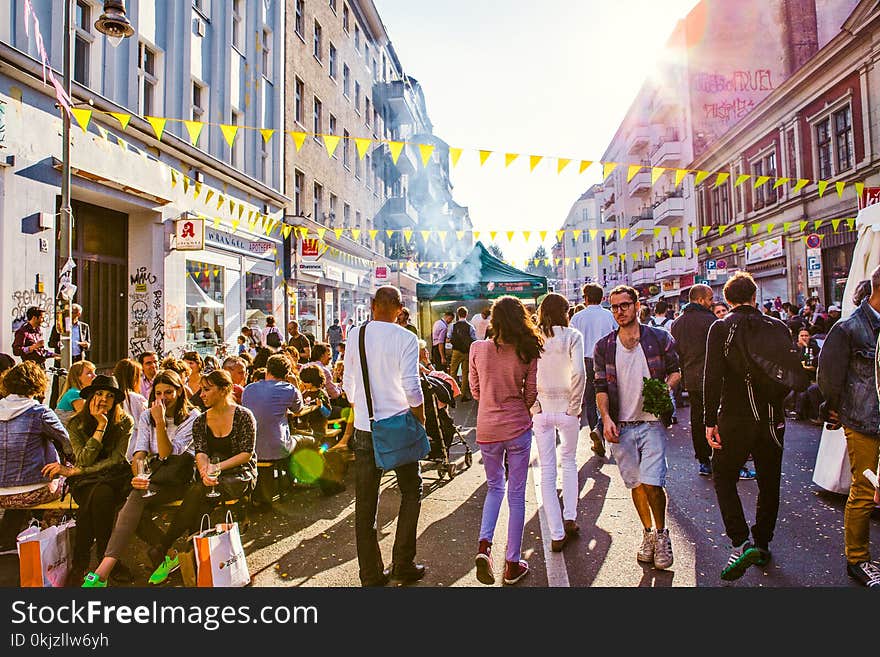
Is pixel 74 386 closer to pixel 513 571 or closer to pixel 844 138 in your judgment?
pixel 513 571

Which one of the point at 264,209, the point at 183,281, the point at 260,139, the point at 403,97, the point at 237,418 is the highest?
the point at 403,97

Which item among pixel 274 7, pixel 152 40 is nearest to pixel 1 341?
pixel 152 40

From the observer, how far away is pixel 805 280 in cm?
2119

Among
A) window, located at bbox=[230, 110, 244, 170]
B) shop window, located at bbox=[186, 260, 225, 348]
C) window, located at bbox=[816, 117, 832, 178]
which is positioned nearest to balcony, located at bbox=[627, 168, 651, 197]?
window, located at bbox=[816, 117, 832, 178]

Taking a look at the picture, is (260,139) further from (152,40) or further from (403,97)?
(403,97)

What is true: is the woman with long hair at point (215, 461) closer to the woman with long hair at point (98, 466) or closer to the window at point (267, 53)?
the woman with long hair at point (98, 466)

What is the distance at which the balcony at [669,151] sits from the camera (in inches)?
1415

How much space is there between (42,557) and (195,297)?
11055 mm

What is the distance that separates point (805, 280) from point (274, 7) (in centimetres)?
2041

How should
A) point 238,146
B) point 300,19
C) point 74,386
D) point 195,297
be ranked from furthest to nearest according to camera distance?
point 300,19
point 238,146
point 195,297
point 74,386

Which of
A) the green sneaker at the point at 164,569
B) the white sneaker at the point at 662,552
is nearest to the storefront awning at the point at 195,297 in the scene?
the green sneaker at the point at 164,569

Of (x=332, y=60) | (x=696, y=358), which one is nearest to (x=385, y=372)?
(x=696, y=358)

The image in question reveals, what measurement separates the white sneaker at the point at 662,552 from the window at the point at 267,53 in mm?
18357

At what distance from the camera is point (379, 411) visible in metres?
3.76
